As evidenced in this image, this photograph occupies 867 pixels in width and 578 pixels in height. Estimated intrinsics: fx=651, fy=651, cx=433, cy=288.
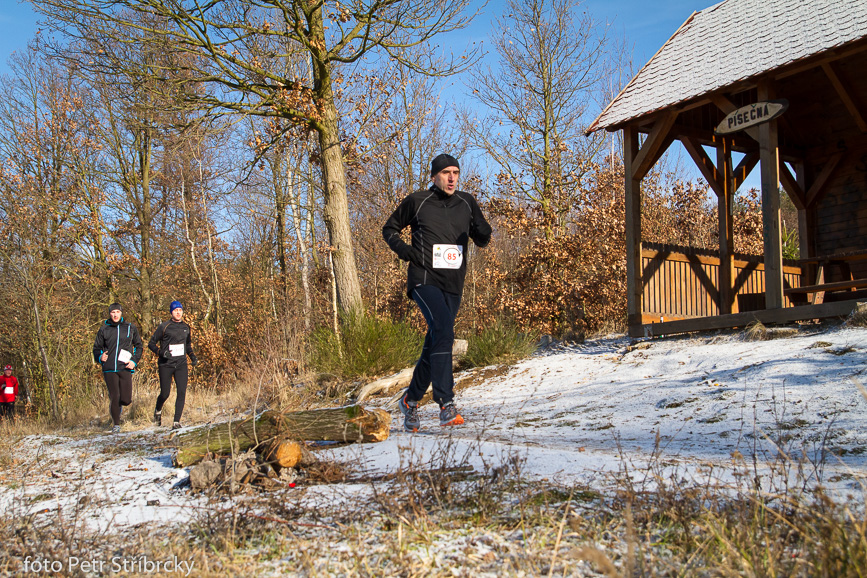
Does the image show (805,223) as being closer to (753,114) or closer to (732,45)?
(732,45)

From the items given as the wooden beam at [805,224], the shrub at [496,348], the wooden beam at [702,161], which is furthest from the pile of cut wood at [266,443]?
the wooden beam at [805,224]

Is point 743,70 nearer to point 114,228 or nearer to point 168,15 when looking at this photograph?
point 168,15

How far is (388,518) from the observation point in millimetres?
2568

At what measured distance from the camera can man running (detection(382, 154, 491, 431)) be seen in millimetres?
5012

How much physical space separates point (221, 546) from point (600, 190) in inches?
550

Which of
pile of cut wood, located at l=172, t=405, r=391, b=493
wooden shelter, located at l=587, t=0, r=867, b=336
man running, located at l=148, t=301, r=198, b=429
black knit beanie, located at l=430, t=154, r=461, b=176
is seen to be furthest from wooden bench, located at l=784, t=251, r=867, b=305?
man running, located at l=148, t=301, r=198, b=429

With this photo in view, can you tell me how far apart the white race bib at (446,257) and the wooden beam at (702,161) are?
24.1ft

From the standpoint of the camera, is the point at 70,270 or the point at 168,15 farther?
the point at 70,270

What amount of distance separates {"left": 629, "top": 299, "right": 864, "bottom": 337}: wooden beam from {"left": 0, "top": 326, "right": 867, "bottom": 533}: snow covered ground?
23cm

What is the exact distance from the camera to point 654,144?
390 inches

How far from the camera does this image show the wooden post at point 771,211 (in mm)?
8453

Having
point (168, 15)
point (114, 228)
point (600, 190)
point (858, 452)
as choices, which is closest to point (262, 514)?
point (858, 452)

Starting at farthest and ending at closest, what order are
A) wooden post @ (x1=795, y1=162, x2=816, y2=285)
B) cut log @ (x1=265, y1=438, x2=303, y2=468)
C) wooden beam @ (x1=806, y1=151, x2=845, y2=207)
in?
wooden post @ (x1=795, y1=162, x2=816, y2=285)
wooden beam @ (x1=806, y1=151, x2=845, y2=207)
cut log @ (x1=265, y1=438, x2=303, y2=468)

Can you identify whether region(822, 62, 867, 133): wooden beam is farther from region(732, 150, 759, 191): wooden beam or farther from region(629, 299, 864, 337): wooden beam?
region(629, 299, 864, 337): wooden beam
